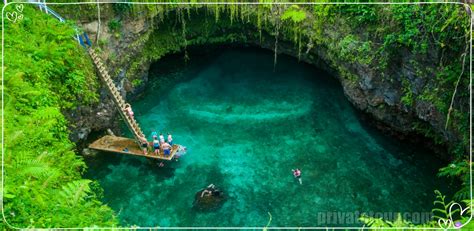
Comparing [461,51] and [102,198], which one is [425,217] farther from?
[102,198]

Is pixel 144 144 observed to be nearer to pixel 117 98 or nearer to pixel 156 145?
pixel 156 145

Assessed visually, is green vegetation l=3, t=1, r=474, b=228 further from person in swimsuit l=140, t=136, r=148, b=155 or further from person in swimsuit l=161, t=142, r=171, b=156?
person in swimsuit l=161, t=142, r=171, b=156

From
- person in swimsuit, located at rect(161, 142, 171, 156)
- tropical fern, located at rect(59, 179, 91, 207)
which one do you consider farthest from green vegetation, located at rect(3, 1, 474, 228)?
person in swimsuit, located at rect(161, 142, 171, 156)

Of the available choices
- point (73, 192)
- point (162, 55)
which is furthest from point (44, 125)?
point (162, 55)

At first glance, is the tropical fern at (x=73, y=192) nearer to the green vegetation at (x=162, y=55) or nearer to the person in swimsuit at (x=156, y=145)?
the green vegetation at (x=162, y=55)

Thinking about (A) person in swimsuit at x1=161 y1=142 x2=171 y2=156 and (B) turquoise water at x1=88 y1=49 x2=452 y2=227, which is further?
(A) person in swimsuit at x1=161 y1=142 x2=171 y2=156

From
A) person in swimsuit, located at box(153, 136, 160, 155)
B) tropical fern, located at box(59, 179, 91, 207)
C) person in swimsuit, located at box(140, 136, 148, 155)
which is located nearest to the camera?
tropical fern, located at box(59, 179, 91, 207)

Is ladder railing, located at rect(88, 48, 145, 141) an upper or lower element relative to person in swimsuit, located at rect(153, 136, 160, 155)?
upper
